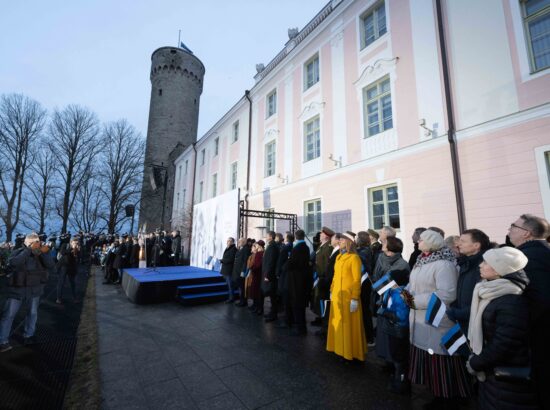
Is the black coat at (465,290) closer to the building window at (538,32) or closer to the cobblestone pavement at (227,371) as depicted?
the cobblestone pavement at (227,371)

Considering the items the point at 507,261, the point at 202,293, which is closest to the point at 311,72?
the point at 202,293

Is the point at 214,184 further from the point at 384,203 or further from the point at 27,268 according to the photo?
the point at 27,268

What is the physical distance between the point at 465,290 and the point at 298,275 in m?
3.02

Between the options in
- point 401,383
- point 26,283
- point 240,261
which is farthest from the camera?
point 240,261

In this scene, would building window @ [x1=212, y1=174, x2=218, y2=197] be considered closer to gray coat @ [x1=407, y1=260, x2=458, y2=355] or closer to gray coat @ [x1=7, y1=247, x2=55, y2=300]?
gray coat @ [x1=7, y1=247, x2=55, y2=300]

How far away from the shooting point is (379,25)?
9.09 metres

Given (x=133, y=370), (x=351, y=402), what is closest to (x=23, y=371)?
(x=133, y=370)

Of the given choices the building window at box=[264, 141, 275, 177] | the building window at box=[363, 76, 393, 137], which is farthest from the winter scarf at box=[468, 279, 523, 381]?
the building window at box=[264, 141, 275, 177]

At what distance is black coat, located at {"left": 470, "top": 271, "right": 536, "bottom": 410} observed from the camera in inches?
66.4

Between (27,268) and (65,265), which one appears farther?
(65,265)

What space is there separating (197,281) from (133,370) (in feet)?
15.3

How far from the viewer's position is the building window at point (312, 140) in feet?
35.7

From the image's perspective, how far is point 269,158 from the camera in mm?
13883

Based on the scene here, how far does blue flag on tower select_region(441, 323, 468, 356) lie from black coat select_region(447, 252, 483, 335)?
151 mm
